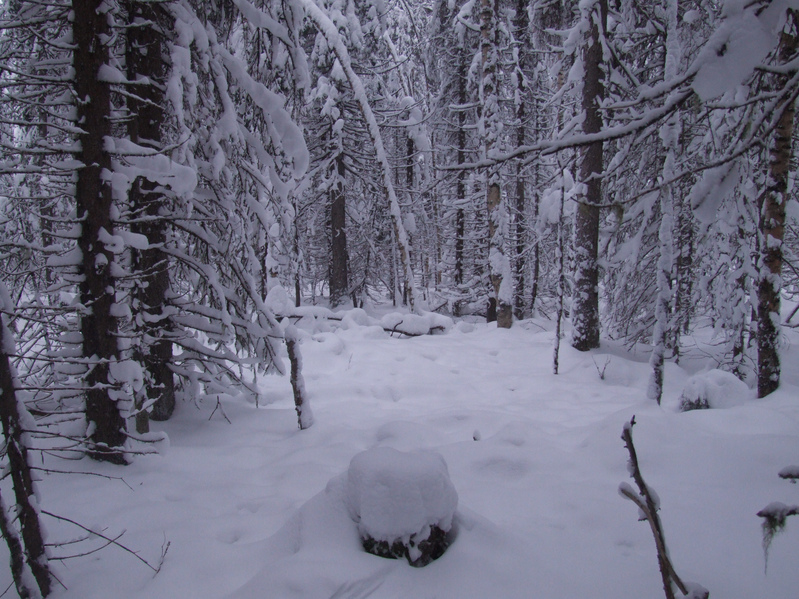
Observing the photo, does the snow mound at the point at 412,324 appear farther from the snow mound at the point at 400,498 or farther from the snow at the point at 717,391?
the snow mound at the point at 400,498

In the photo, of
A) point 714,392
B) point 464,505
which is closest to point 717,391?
point 714,392

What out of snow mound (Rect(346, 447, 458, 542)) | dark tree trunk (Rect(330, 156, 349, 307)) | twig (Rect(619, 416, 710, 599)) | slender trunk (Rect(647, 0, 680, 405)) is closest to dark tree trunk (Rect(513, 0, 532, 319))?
dark tree trunk (Rect(330, 156, 349, 307))

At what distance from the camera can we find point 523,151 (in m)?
2.19

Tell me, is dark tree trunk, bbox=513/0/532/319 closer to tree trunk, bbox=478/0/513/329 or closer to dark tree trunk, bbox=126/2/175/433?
tree trunk, bbox=478/0/513/329

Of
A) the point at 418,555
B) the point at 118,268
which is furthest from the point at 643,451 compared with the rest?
the point at 118,268

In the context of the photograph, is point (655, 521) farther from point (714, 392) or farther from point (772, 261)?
point (772, 261)

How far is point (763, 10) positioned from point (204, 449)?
5.04m

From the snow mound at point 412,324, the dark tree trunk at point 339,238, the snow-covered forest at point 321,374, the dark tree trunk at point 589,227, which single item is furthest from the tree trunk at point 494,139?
the dark tree trunk at point 339,238

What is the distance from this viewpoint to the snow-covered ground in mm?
2391

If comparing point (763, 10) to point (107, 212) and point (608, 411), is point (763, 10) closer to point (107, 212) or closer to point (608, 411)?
point (107, 212)

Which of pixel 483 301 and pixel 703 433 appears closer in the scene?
pixel 703 433

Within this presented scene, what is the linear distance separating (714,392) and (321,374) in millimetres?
5788

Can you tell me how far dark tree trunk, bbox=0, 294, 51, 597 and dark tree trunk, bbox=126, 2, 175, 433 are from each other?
1.64 m

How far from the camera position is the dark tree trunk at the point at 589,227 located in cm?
838
